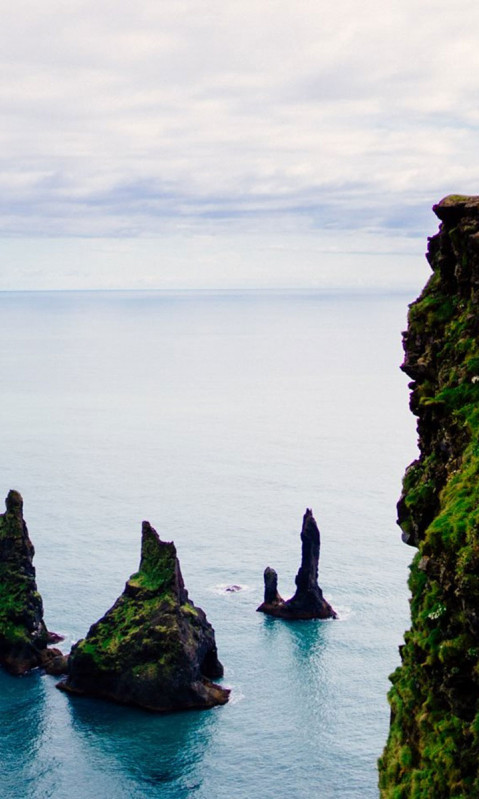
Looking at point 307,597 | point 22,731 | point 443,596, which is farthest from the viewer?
point 307,597

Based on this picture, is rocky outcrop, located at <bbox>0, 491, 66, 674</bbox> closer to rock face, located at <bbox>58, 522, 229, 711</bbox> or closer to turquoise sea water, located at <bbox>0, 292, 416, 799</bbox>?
turquoise sea water, located at <bbox>0, 292, 416, 799</bbox>

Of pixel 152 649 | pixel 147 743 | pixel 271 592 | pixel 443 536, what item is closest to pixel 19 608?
pixel 152 649

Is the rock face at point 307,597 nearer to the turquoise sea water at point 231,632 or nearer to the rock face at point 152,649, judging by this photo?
the turquoise sea water at point 231,632

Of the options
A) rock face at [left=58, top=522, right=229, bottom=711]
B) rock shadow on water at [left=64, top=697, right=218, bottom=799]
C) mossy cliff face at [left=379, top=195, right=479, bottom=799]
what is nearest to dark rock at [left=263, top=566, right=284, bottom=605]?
rock face at [left=58, top=522, right=229, bottom=711]

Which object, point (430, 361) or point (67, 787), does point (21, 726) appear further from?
point (430, 361)

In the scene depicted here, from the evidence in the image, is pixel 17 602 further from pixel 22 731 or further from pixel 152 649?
pixel 152 649
